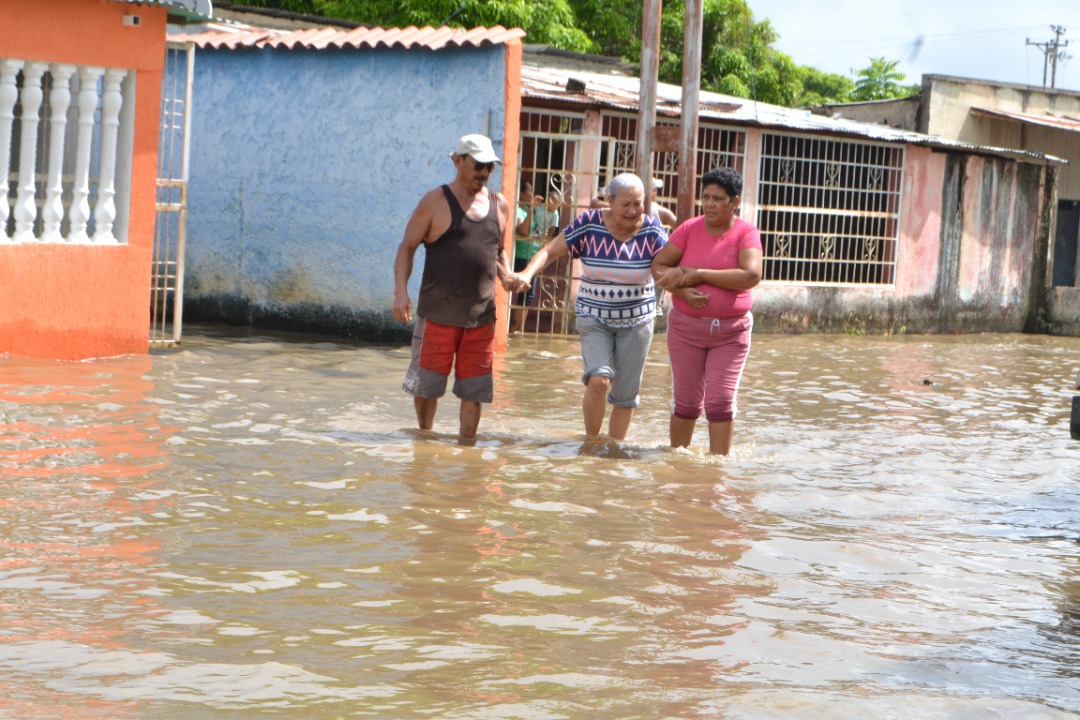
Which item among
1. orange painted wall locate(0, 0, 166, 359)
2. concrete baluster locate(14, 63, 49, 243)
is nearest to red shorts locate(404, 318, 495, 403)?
orange painted wall locate(0, 0, 166, 359)

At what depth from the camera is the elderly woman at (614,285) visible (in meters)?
7.48

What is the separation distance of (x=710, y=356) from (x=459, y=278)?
1.37 meters

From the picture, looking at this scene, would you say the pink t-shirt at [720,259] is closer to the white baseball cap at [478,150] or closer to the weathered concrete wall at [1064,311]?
the white baseball cap at [478,150]

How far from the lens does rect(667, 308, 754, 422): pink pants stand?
7.12 meters

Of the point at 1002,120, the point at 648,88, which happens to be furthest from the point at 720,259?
the point at 1002,120

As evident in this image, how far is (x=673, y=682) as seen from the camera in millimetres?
4012

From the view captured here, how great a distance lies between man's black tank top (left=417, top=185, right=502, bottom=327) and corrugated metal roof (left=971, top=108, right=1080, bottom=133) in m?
17.0

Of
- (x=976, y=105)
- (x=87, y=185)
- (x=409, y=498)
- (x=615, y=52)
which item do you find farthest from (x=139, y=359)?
(x=615, y=52)

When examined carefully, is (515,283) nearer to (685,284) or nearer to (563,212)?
(685,284)

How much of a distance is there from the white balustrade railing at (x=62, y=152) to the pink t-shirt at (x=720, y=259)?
487cm

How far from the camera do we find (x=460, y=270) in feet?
24.1

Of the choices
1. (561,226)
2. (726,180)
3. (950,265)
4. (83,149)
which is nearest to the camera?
(726,180)

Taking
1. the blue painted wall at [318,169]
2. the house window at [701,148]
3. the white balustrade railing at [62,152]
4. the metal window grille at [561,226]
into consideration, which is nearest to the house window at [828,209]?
→ the house window at [701,148]

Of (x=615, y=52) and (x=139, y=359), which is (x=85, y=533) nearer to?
(x=139, y=359)
